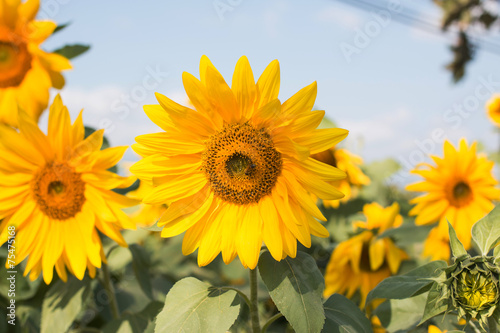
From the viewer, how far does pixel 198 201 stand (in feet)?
4.29

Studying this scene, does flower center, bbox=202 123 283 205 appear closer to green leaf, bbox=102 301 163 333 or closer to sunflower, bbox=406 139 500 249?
green leaf, bbox=102 301 163 333

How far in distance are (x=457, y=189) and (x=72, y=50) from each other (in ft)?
6.20

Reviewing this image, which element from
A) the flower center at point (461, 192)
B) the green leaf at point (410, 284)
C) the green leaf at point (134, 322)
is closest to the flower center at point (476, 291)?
the green leaf at point (410, 284)

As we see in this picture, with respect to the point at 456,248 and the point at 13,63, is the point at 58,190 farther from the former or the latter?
the point at 456,248

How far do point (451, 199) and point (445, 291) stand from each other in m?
1.32

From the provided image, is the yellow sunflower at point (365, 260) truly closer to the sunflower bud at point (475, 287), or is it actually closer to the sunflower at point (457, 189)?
the sunflower at point (457, 189)

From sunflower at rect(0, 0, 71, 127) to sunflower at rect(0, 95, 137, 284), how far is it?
0.89 ft

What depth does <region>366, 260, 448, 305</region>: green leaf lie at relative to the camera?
1230 mm

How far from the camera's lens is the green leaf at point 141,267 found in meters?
1.86

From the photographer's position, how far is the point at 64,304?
68.5 inches

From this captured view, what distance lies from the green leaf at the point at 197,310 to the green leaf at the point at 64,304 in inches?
23.0

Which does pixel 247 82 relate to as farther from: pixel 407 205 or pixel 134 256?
pixel 407 205

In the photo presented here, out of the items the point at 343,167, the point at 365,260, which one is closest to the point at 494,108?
the point at 343,167

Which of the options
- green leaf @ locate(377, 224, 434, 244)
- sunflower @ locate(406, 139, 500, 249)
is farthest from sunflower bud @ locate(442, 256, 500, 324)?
sunflower @ locate(406, 139, 500, 249)
